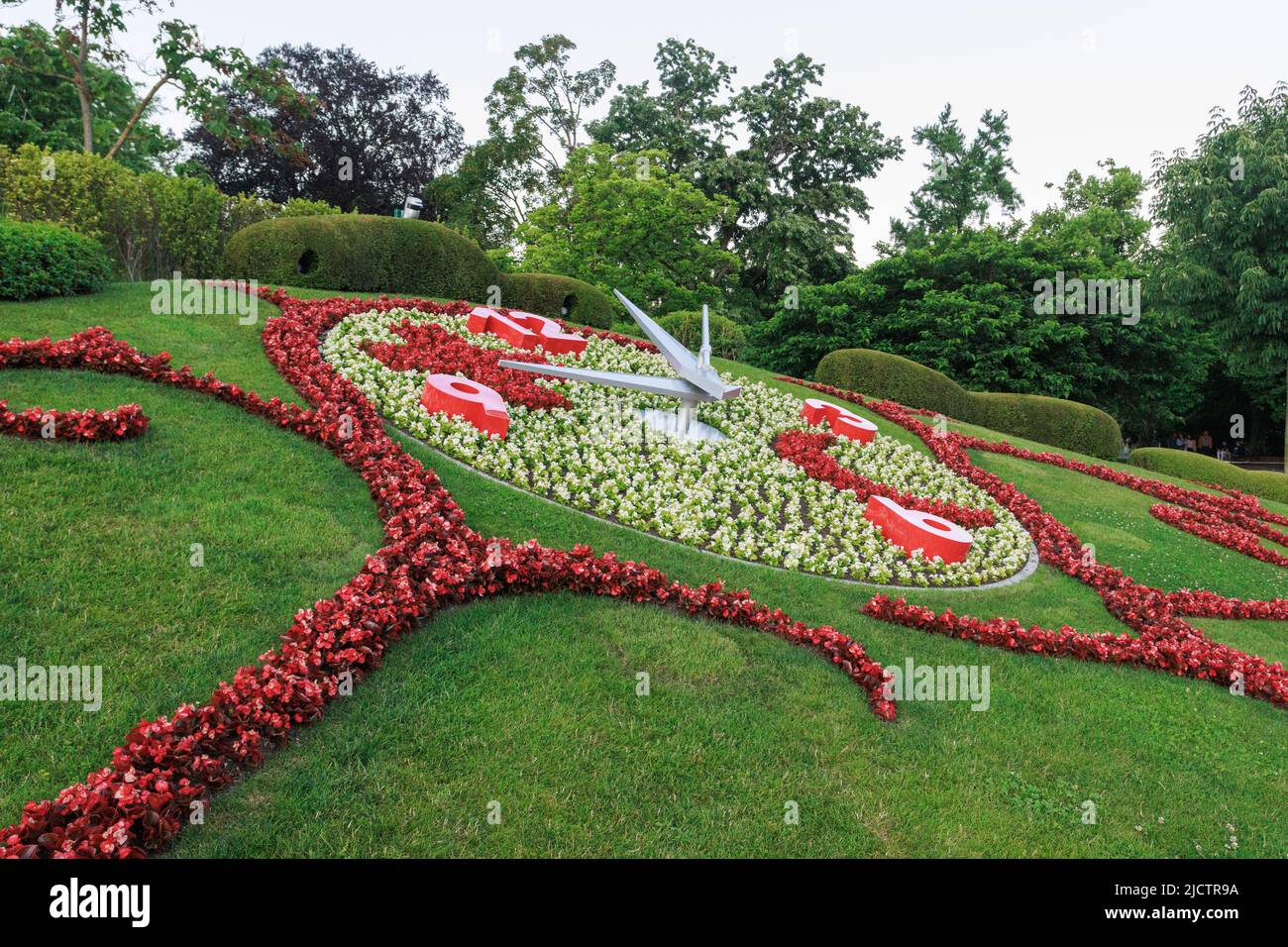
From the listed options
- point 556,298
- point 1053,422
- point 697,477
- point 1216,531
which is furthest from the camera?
point 1053,422

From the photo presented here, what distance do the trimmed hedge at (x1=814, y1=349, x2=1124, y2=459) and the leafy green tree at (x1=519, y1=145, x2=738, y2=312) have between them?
9310 millimetres

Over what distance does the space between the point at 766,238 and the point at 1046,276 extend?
11.8m

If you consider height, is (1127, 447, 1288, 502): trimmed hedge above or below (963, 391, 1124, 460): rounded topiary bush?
below

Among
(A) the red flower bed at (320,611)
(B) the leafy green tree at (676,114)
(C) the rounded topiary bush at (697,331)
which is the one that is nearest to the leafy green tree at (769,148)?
(B) the leafy green tree at (676,114)

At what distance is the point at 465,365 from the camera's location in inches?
397

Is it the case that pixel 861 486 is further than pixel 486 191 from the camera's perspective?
No

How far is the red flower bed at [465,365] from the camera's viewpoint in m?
9.62

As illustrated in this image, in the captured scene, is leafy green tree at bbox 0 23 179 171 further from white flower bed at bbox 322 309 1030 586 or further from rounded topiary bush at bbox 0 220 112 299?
white flower bed at bbox 322 309 1030 586

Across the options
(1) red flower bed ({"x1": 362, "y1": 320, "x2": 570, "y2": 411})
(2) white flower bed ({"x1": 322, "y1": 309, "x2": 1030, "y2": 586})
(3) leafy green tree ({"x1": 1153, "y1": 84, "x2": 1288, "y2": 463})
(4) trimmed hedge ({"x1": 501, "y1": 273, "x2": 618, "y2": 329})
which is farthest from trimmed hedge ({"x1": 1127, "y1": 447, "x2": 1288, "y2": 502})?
(1) red flower bed ({"x1": 362, "y1": 320, "x2": 570, "y2": 411})

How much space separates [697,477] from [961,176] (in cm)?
3591

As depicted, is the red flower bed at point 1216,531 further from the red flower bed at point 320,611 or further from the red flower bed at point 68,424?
the red flower bed at point 68,424

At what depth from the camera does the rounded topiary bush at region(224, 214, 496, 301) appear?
549 inches

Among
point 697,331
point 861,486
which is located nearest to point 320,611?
point 861,486

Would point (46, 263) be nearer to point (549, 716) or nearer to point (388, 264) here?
point (388, 264)
